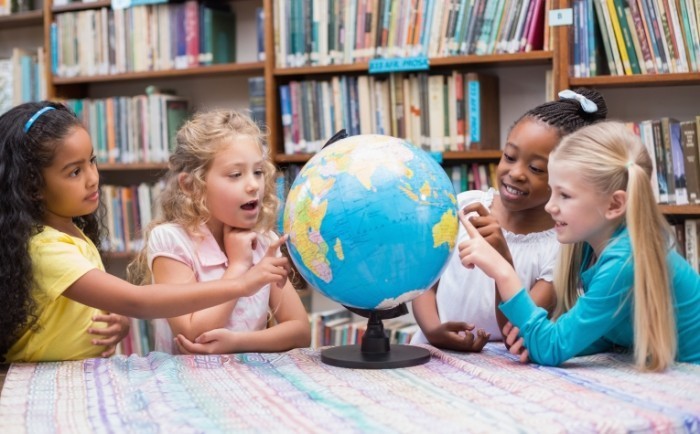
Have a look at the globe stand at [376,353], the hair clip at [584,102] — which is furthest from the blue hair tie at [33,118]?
the hair clip at [584,102]

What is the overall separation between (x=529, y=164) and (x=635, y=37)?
63.0 inches

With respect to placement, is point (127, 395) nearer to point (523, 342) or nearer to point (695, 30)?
point (523, 342)

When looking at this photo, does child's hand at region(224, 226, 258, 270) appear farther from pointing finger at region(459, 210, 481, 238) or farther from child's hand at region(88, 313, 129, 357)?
pointing finger at region(459, 210, 481, 238)

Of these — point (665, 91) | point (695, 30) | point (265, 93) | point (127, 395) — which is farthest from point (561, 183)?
point (265, 93)

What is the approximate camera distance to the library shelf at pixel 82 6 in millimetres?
4820

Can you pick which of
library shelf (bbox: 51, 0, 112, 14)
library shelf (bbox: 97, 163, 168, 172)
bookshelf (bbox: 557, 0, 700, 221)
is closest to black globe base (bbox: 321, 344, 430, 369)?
bookshelf (bbox: 557, 0, 700, 221)

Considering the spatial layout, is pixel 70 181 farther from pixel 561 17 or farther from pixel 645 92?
pixel 645 92

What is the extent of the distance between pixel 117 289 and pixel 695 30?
8.66 ft

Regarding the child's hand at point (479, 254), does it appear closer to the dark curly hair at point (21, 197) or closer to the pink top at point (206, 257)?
the pink top at point (206, 257)

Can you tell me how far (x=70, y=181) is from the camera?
6.89 ft

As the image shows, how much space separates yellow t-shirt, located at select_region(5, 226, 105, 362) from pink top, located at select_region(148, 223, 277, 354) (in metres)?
0.17

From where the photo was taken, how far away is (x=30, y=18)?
5.05 metres

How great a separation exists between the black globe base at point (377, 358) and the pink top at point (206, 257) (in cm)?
33

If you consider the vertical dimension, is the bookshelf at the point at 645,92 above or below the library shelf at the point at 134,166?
above
